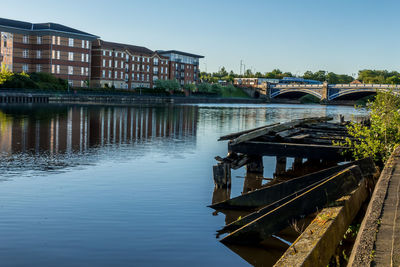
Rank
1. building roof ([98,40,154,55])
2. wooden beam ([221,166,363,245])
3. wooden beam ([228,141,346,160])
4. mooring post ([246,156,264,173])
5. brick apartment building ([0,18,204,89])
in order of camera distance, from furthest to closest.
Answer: building roof ([98,40,154,55]) → brick apartment building ([0,18,204,89]) → mooring post ([246,156,264,173]) → wooden beam ([228,141,346,160]) → wooden beam ([221,166,363,245])

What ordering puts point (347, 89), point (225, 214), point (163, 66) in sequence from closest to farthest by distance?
1. point (225, 214)
2. point (347, 89)
3. point (163, 66)

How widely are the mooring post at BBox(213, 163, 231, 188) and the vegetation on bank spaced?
135 inches

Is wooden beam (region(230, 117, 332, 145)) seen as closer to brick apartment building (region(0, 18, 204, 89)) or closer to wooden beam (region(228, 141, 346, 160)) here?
wooden beam (region(228, 141, 346, 160))

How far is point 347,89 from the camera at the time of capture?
122m

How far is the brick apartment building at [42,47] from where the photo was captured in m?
89.6

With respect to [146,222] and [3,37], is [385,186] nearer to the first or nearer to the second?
[146,222]

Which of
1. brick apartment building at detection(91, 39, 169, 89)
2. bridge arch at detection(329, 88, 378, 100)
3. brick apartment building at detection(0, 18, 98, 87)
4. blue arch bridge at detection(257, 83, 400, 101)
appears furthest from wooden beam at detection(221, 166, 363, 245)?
bridge arch at detection(329, 88, 378, 100)

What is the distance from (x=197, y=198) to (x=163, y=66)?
121 meters

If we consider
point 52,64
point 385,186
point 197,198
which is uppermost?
point 52,64

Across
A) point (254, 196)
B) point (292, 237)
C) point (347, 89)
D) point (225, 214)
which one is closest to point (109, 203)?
point (225, 214)

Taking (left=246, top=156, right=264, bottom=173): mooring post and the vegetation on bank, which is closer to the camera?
the vegetation on bank

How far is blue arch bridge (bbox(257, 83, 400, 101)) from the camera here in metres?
111

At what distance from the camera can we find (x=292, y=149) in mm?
13078

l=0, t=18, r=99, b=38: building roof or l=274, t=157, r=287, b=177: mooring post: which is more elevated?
l=0, t=18, r=99, b=38: building roof
